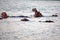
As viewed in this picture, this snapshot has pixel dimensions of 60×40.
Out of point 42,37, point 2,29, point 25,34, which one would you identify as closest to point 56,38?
point 42,37

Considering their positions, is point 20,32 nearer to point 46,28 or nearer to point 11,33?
point 11,33

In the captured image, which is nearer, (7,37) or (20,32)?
(7,37)

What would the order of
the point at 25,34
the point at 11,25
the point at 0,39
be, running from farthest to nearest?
1. the point at 11,25
2. the point at 25,34
3. the point at 0,39

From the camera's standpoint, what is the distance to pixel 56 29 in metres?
2.96

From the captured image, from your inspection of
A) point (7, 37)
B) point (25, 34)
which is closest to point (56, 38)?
point (25, 34)

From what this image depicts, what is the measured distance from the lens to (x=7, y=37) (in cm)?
246

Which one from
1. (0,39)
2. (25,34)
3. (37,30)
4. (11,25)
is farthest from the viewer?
(11,25)

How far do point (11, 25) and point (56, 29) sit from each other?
74cm

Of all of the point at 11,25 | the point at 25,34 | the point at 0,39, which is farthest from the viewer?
the point at 11,25

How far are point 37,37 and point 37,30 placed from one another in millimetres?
412

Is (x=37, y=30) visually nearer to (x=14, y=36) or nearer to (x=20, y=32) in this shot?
(x=20, y=32)

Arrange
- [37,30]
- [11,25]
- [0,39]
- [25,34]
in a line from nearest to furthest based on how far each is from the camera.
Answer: [0,39], [25,34], [37,30], [11,25]

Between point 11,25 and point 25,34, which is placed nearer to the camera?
point 25,34

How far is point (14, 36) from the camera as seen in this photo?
2.52 metres
